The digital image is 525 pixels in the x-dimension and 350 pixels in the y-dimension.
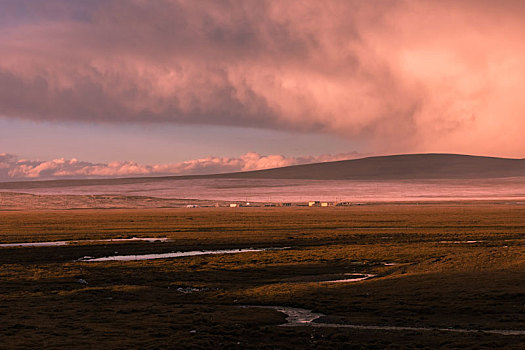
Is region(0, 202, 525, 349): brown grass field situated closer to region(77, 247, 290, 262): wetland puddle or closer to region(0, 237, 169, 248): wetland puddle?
region(77, 247, 290, 262): wetland puddle

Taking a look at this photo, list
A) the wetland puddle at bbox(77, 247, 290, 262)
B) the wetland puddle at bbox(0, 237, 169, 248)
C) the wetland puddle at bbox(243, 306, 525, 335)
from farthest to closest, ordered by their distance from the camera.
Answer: the wetland puddle at bbox(0, 237, 169, 248) → the wetland puddle at bbox(77, 247, 290, 262) → the wetland puddle at bbox(243, 306, 525, 335)

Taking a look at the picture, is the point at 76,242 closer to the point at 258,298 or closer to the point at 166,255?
the point at 166,255

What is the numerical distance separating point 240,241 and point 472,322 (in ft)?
182

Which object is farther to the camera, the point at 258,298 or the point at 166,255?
the point at 166,255

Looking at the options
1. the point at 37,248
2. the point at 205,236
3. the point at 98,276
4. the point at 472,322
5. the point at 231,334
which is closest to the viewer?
the point at 231,334

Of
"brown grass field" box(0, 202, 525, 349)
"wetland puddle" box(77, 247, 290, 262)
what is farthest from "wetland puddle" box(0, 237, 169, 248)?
"wetland puddle" box(77, 247, 290, 262)

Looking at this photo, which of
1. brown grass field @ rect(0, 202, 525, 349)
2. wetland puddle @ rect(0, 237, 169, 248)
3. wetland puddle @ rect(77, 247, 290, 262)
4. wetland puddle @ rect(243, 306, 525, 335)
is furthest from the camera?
wetland puddle @ rect(0, 237, 169, 248)

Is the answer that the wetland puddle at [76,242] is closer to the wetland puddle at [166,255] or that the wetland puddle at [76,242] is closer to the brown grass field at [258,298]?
the brown grass field at [258,298]

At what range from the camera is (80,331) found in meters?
32.2

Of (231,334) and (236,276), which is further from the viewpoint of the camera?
(236,276)

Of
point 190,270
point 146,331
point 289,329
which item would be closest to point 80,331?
point 146,331

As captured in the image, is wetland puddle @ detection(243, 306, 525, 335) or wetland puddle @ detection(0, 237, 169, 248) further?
wetland puddle @ detection(0, 237, 169, 248)

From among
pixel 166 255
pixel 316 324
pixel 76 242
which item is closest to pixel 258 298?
pixel 316 324

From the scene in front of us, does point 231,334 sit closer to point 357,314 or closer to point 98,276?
point 357,314
